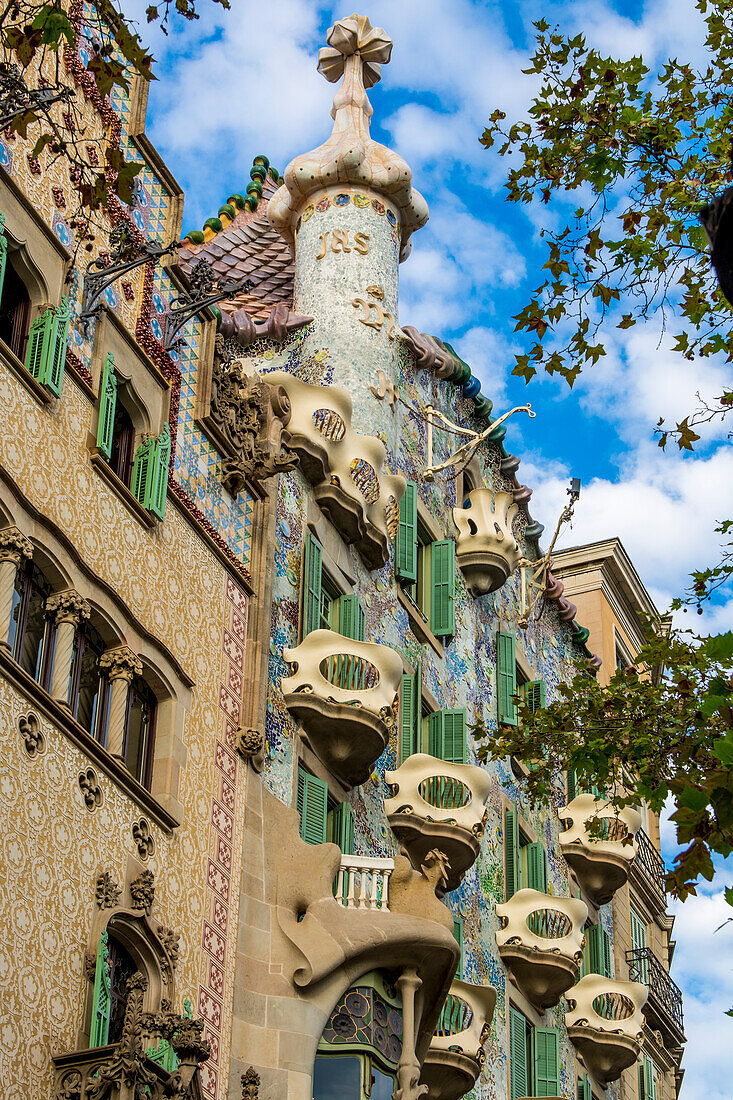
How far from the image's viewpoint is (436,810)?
22062 mm

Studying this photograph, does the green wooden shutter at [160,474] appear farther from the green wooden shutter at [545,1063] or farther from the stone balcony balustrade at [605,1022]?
the stone balcony balustrade at [605,1022]

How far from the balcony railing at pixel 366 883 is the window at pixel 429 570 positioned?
6.35m

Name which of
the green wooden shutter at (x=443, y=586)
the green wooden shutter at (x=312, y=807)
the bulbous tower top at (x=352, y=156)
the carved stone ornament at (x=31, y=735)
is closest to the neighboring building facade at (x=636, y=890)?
the green wooden shutter at (x=443, y=586)

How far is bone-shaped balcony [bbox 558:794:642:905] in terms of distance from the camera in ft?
99.6

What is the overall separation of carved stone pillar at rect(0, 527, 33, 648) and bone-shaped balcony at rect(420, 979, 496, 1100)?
9.51m

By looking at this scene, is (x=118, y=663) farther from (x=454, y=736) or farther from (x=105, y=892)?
(x=454, y=736)

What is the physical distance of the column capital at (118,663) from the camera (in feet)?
52.1

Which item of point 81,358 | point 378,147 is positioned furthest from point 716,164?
point 378,147

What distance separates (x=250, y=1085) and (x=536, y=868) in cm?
1155

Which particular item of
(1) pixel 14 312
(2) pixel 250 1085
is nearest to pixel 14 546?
(1) pixel 14 312

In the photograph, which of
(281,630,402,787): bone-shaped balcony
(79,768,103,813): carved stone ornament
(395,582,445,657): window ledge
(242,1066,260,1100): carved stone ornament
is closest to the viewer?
(79,768,103,813): carved stone ornament

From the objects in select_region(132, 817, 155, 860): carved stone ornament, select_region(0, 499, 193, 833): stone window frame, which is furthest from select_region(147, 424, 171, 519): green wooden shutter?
select_region(132, 817, 155, 860): carved stone ornament

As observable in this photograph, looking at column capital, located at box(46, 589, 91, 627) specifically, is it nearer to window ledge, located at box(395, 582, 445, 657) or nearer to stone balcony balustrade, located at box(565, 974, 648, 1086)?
window ledge, located at box(395, 582, 445, 657)

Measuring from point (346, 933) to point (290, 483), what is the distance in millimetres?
5772
